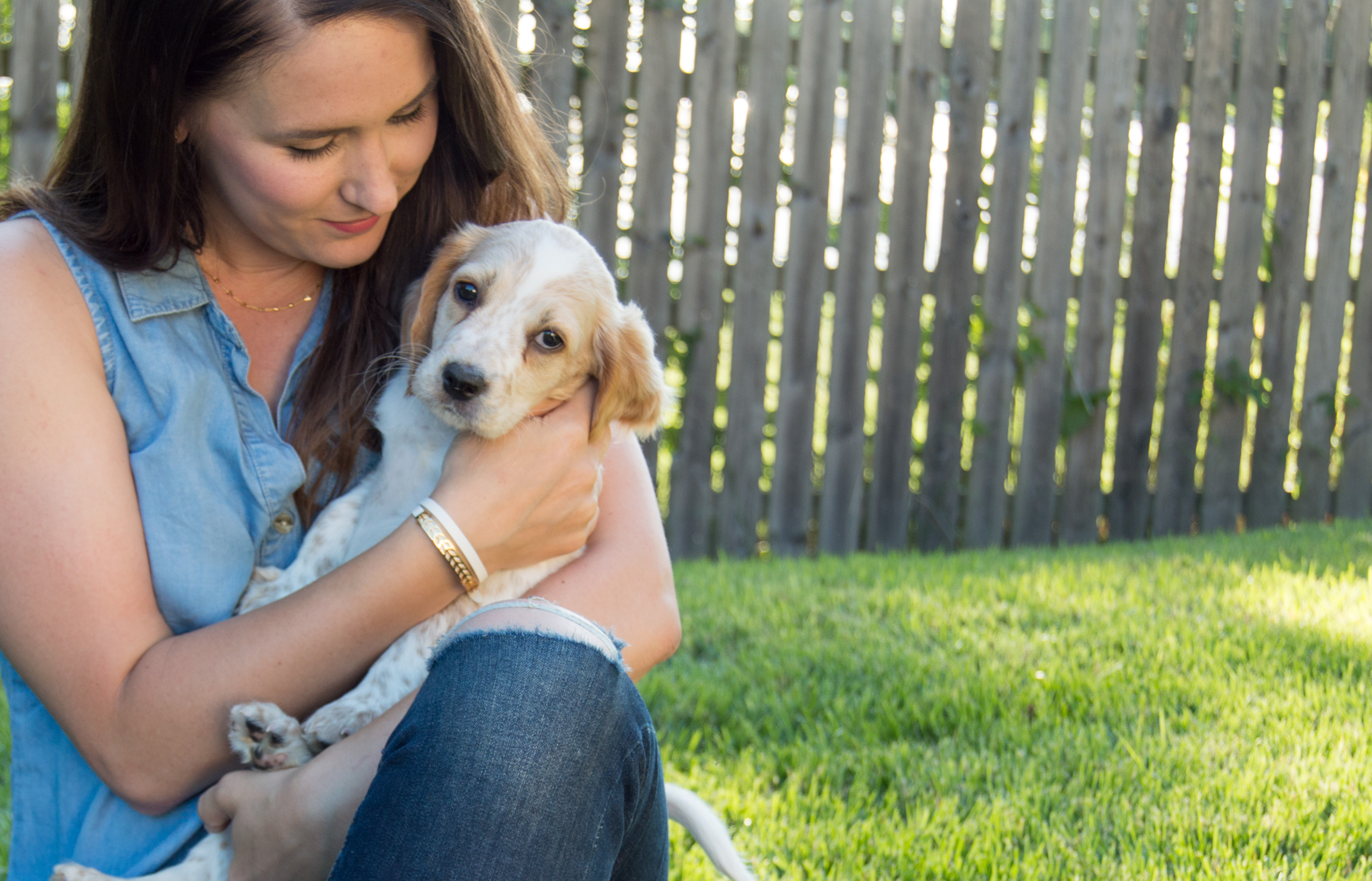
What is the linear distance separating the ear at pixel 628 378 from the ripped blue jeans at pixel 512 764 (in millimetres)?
793

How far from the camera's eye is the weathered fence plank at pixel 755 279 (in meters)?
4.54

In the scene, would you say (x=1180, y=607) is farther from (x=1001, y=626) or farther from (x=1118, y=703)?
(x=1118, y=703)

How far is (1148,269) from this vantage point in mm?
4992

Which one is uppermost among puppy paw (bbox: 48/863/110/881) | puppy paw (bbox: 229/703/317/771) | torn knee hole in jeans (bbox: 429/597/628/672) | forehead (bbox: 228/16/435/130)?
forehead (bbox: 228/16/435/130)

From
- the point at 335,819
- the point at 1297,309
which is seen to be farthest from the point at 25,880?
the point at 1297,309

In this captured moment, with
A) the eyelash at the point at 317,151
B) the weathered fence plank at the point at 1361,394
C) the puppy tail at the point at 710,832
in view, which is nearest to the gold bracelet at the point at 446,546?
the puppy tail at the point at 710,832

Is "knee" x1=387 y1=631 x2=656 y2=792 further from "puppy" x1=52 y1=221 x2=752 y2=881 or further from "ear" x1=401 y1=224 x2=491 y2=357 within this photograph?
"ear" x1=401 y1=224 x2=491 y2=357

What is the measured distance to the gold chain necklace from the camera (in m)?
1.86

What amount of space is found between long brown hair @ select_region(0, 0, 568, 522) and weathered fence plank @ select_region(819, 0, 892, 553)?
2693 millimetres

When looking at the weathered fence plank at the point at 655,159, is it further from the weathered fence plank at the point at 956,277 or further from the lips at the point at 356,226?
the lips at the point at 356,226

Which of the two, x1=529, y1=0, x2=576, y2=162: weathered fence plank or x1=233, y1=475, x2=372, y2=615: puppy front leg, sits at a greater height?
x1=529, y1=0, x2=576, y2=162: weathered fence plank

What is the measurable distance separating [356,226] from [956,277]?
3522 mm

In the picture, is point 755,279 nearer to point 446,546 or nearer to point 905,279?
point 905,279

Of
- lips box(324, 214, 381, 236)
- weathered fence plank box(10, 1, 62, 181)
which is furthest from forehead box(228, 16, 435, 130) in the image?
weathered fence plank box(10, 1, 62, 181)
